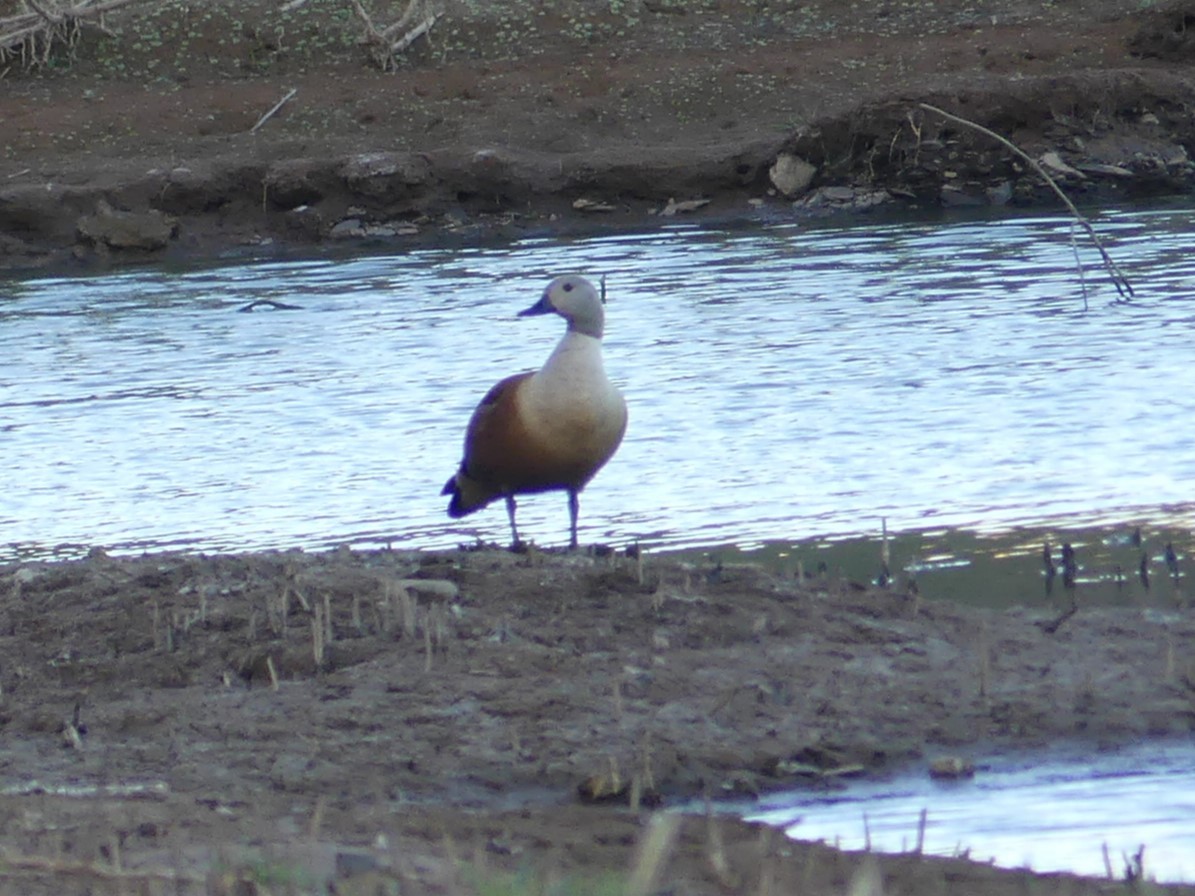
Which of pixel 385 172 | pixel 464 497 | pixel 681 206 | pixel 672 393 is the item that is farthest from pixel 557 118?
pixel 464 497

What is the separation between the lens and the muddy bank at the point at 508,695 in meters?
4.75

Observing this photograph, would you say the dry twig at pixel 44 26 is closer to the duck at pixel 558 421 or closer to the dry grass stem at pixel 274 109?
the dry grass stem at pixel 274 109

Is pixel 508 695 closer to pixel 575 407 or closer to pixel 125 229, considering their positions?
pixel 575 407

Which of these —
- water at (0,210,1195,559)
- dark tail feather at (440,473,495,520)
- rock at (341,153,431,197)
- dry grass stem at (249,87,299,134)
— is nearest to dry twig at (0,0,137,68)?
dry grass stem at (249,87,299,134)

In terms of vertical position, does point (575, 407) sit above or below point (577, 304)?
below

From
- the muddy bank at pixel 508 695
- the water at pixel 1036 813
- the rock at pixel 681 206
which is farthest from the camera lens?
the rock at pixel 681 206

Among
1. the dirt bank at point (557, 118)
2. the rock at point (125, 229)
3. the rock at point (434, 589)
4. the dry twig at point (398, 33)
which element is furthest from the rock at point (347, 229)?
the rock at point (434, 589)

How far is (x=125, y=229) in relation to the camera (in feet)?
70.0

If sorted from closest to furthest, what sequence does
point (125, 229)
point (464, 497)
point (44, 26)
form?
point (464, 497) < point (125, 229) < point (44, 26)

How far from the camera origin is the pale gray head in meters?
7.05

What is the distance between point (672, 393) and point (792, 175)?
1004 centimetres

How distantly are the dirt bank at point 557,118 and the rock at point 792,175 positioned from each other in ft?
0.14

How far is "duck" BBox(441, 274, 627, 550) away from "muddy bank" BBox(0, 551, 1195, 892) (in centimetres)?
41

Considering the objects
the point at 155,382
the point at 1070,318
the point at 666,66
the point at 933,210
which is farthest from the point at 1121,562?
the point at 666,66
